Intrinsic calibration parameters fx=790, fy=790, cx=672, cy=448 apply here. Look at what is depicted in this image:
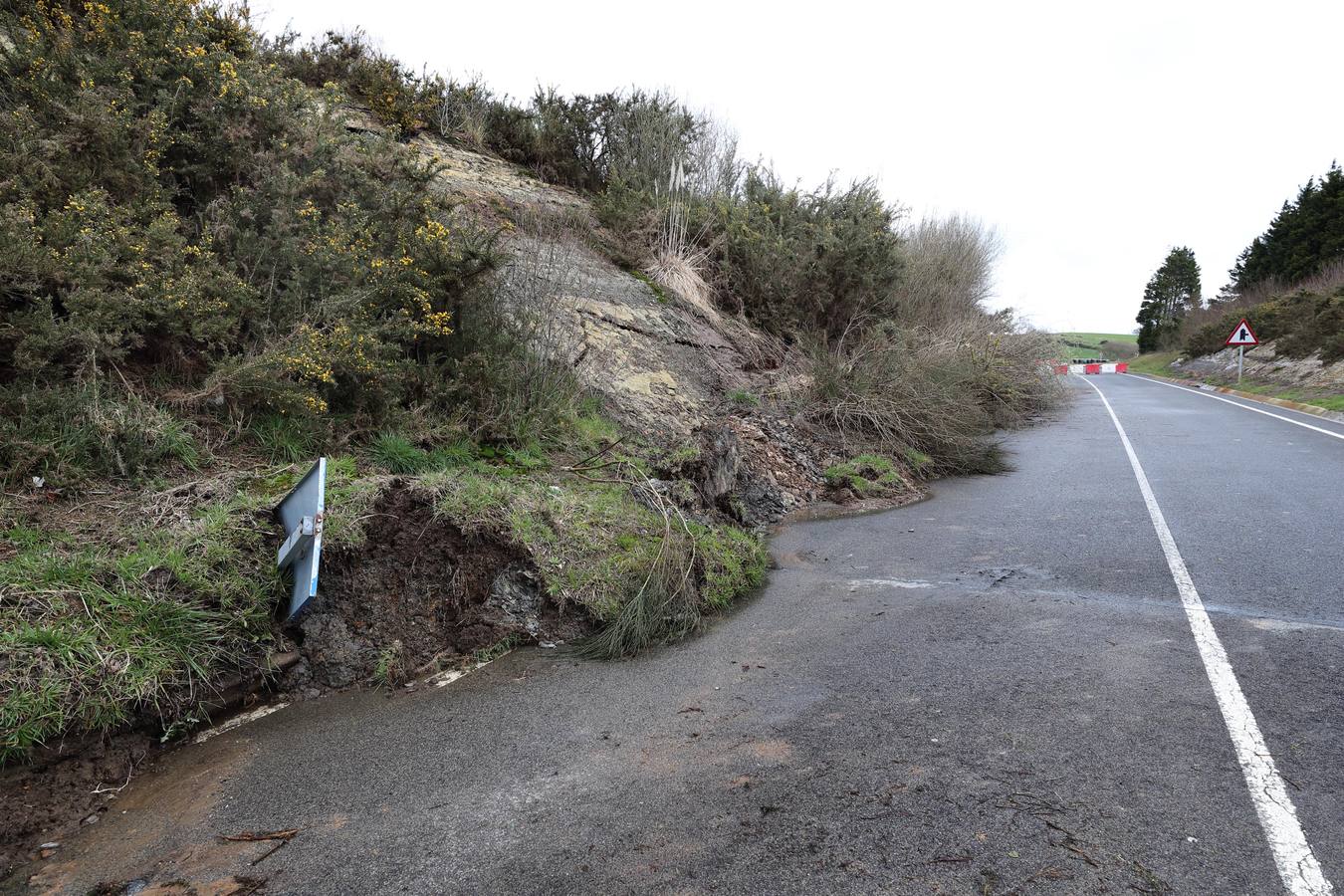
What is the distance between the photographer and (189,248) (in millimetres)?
5926

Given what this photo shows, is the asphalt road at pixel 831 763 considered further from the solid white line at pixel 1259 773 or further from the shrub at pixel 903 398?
the shrub at pixel 903 398

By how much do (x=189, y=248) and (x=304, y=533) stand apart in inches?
124

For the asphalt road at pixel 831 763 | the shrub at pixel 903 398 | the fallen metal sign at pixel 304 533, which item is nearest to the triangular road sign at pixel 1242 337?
the shrub at pixel 903 398

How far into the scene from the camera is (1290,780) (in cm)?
312

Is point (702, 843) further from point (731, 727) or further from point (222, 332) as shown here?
point (222, 332)

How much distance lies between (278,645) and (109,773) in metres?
1.01

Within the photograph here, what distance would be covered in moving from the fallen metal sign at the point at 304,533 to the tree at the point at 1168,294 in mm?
78267

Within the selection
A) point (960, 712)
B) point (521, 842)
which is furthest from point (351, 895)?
point (960, 712)

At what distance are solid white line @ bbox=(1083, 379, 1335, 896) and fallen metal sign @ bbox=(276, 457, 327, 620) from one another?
165 inches

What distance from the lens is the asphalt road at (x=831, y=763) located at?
2.75m

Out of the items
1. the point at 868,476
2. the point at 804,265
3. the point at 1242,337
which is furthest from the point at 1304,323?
the point at 868,476

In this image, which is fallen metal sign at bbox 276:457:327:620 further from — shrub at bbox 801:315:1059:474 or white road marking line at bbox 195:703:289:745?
shrub at bbox 801:315:1059:474

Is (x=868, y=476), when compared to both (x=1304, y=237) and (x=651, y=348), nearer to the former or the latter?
(x=651, y=348)

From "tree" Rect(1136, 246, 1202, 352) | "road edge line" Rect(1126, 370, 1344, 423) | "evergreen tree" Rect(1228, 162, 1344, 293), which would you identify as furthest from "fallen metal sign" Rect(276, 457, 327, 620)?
"tree" Rect(1136, 246, 1202, 352)
